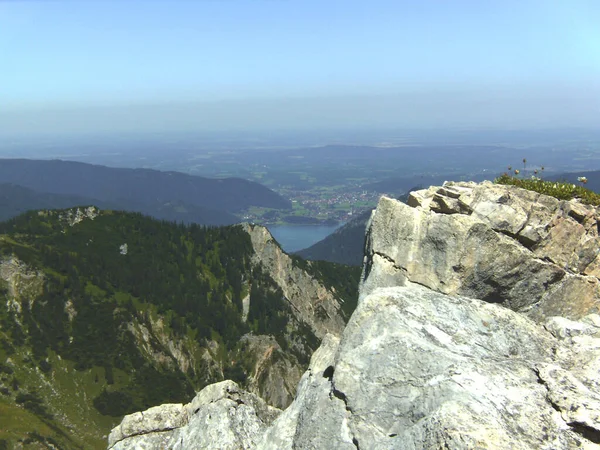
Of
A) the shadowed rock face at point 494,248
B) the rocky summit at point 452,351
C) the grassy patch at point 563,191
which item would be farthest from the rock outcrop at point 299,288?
the shadowed rock face at point 494,248

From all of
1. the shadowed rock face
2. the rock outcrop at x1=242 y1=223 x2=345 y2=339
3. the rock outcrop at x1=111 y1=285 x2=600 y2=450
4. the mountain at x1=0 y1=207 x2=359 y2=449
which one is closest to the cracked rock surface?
the rock outcrop at x1=111 y1=285 x2=600 y2=450

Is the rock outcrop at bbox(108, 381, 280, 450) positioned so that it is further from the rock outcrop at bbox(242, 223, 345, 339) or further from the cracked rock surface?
the rock outcrop at bbox(242, 223, 345, 339)

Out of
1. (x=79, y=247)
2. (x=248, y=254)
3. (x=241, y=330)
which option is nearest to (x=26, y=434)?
(x=241, y=330)

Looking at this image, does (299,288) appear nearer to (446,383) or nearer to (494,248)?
(494,248)

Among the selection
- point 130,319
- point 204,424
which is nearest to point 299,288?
point 130,319

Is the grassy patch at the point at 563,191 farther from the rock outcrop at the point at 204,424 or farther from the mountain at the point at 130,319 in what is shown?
the mountain at the point at 130,319
